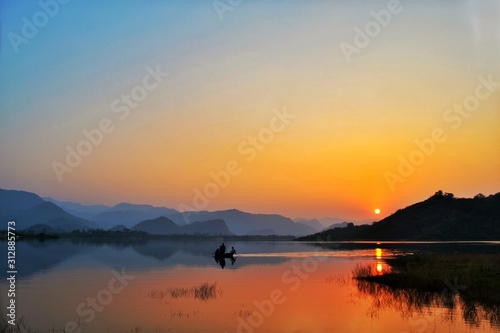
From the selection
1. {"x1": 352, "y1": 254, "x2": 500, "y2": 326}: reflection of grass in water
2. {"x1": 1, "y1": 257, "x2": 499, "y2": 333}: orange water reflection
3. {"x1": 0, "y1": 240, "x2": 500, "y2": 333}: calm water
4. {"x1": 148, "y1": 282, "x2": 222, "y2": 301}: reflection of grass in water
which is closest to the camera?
{"x1": 0, "y1": 240, "x2": 500, "y2": 333}: calm water

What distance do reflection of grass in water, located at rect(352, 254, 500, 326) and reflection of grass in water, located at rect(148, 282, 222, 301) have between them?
12.7 metres

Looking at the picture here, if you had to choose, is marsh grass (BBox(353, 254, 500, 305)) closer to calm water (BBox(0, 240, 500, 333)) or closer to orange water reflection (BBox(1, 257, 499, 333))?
calm water (BBox(0, 240, 500, 333))

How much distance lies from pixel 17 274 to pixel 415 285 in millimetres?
43094

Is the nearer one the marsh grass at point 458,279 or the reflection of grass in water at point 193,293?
the marsh grass at point 458,279

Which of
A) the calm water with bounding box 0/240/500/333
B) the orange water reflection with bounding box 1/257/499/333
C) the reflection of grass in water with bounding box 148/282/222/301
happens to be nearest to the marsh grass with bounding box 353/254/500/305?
the calm water with bounding box 0/240/500/333

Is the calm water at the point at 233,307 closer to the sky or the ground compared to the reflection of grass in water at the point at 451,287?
closer to the ground

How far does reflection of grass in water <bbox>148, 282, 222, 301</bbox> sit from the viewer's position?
131 feet

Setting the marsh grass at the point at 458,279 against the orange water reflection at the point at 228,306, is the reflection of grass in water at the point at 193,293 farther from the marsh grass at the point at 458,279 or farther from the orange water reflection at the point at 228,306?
the marsh grass at the point at 458,279

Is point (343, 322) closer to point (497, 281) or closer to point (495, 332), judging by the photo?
point (495, 332)

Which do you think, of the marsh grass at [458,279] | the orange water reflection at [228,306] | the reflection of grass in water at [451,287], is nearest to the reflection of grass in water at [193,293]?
the orange water reflection at [228,306]

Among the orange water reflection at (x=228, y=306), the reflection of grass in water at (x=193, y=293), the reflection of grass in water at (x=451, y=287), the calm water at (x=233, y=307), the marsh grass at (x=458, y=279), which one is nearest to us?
the calm water at (x=233, y=307)

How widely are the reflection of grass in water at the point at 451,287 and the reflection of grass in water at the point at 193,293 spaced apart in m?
12.7

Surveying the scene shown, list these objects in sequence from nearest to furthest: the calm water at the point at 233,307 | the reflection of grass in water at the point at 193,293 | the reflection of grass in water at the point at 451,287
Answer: the calm water at the point at 233,307 < the reflection of grass in water at the point at 451,287 < the reflection of grass in water at the point at 193,293

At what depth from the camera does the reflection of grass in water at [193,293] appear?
39844 mm
